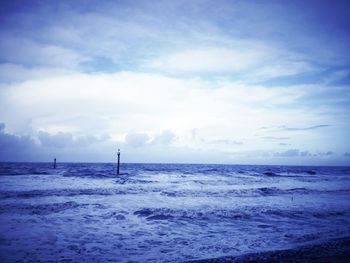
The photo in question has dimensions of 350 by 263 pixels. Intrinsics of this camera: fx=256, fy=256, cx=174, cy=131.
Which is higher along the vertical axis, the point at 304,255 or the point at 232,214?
the point at 304,255

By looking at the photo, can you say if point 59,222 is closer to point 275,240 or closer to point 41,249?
point 41,249

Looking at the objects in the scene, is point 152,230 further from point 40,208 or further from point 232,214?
point 40,208

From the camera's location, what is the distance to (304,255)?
281 inches

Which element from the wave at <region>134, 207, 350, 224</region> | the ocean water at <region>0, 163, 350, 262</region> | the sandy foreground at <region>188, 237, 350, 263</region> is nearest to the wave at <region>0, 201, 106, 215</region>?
the ocean water at <region>0, 163, 350, 262</region>

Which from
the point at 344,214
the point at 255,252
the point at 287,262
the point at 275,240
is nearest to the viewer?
the point at 287,262

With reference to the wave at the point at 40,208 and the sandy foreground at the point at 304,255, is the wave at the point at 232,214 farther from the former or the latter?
the sandy foreground at the point at 304,255

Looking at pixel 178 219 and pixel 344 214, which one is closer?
pixel 178 219

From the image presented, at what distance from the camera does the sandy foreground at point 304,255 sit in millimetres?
6801

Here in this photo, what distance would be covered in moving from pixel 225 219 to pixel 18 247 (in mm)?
8615

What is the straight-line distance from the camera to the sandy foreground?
680 centimetres

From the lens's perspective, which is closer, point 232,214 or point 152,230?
point 152,230

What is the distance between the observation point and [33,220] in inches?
451

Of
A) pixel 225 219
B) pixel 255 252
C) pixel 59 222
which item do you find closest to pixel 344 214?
pixel 225 219

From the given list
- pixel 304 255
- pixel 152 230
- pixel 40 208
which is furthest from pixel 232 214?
pixel 40 208
